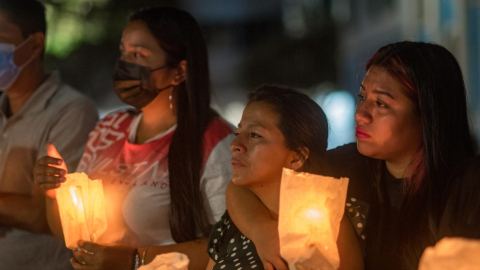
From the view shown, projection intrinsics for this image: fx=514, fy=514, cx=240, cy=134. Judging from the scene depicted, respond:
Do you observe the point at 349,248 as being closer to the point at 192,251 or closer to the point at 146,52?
the point at 192,251

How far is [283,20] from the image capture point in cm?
2512

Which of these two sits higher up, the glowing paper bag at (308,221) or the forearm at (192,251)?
the glowing paper bag at (308,221)

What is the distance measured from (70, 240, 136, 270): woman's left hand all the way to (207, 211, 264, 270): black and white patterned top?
0.49 metres

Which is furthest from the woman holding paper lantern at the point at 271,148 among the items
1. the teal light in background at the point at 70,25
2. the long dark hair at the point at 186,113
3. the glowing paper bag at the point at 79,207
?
the teal light in background at the point at 70,25

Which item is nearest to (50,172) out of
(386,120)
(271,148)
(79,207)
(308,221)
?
(79,207)

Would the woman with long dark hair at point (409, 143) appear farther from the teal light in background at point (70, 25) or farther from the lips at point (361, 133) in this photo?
the teal light in background at point (70, 25)

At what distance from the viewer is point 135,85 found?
124 inches

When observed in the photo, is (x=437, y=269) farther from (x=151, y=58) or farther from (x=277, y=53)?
(x=277, y=53)

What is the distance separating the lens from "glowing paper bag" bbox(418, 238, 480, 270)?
116 cm

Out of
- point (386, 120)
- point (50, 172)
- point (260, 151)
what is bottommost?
point (50, 172)

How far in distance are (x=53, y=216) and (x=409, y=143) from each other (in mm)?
2088

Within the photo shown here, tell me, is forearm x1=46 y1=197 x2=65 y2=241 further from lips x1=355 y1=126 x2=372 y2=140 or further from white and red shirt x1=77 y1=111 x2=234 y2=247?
lips x1=355 y1=126 x2=372 y2=140

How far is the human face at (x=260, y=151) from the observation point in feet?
7.47

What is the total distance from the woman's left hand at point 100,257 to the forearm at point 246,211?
0.67 m
